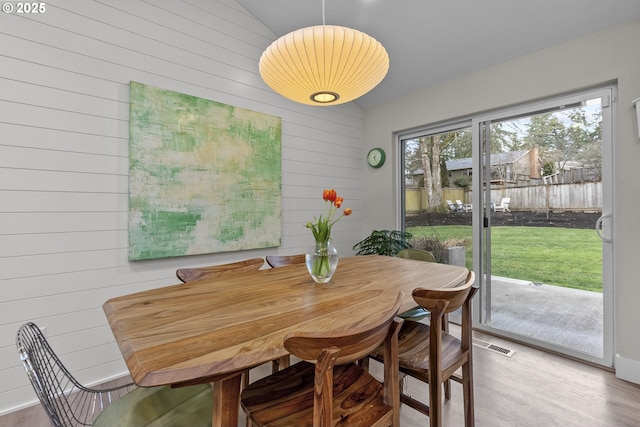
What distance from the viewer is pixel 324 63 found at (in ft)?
4.95

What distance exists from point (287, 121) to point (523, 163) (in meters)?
2.39

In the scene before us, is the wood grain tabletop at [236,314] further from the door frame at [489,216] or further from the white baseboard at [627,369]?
the white baseboard at [627,369]

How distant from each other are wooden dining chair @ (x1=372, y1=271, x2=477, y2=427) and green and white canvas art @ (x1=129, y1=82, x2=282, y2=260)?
1.76m

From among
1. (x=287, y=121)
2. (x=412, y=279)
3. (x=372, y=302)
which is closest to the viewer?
(x=372, y=302)

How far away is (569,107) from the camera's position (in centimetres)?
255

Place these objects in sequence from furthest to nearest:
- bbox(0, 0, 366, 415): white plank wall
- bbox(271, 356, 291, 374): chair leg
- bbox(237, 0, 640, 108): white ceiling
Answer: bbox(237, 0, 640, 108): white ceiling, bbox(0, 0, 366, 415): white plank wall, bbox(271, 356, 291, 374): chair leg

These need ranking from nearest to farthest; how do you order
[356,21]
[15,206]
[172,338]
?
[172,338] < [15,206] < [356,21]

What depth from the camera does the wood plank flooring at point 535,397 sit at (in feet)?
5.82

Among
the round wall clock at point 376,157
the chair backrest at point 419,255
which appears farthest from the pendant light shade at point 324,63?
the round wall clock at point 376,157

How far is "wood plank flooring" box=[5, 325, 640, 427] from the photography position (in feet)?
5.82

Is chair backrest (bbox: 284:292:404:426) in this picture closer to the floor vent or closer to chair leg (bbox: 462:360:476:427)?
chair leg (bbox: 462:360:476:427)

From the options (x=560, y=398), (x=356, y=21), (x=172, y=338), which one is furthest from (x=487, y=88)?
(x=172, y=338)

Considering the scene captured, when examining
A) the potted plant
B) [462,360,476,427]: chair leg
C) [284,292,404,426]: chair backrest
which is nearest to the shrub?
the potted plant

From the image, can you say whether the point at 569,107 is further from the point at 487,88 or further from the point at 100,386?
the point at 100,386
